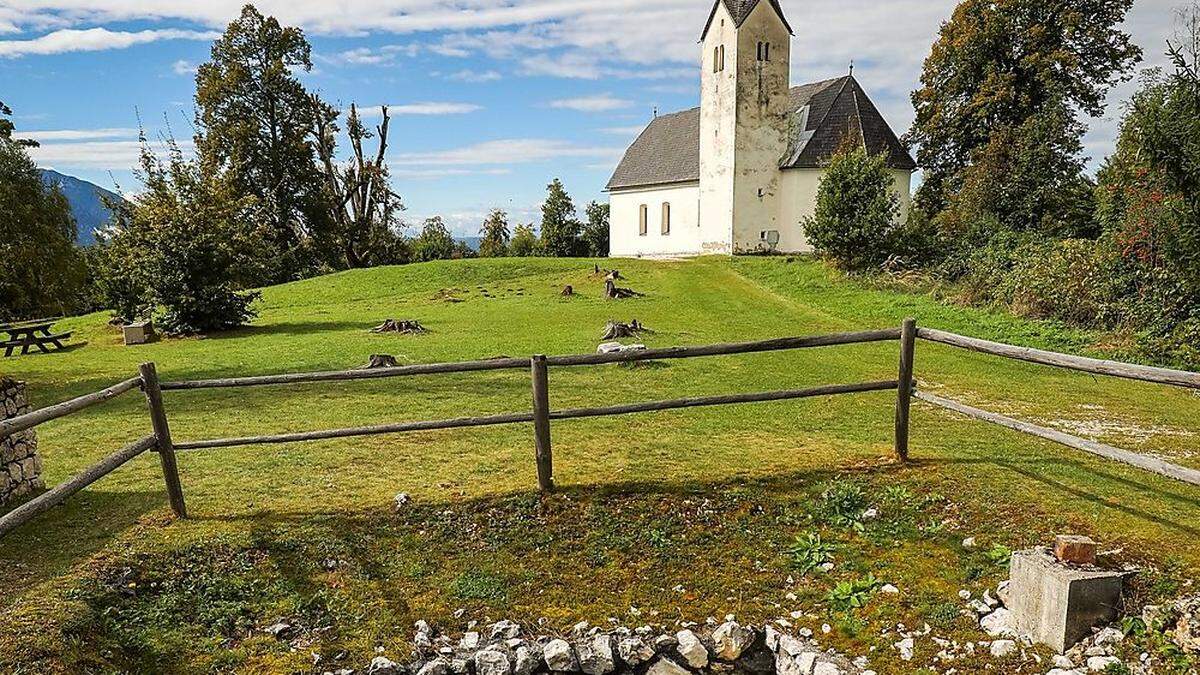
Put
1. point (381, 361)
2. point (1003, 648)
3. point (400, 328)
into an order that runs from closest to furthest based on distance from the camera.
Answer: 1. point (1003, 648)
2. point (381, 361)
3. point (400, 328)

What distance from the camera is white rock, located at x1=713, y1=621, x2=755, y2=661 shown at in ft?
15.7

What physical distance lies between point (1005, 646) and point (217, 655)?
5.13 m

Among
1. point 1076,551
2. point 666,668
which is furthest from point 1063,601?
point 666,668

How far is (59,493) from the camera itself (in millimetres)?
4809

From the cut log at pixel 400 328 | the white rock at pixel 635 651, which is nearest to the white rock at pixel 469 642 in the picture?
the white rock at pixel 635 651

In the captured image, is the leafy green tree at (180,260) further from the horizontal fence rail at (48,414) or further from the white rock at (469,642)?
the white rock at (469,642)

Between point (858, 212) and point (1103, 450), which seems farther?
point (858, 212)

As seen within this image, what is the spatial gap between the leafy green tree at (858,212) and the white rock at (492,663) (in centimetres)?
2130

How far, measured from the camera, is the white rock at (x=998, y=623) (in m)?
4.55

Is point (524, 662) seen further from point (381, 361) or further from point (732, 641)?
point (381, 361)

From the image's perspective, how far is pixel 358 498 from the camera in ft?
21.0

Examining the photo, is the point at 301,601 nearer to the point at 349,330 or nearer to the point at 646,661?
the point at 646,661

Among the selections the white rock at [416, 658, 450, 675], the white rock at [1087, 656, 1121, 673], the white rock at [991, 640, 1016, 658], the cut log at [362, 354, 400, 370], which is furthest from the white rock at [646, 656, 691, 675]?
the cut log at [362, 354, 400, 370]

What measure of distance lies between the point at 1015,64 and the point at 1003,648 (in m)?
31.8
